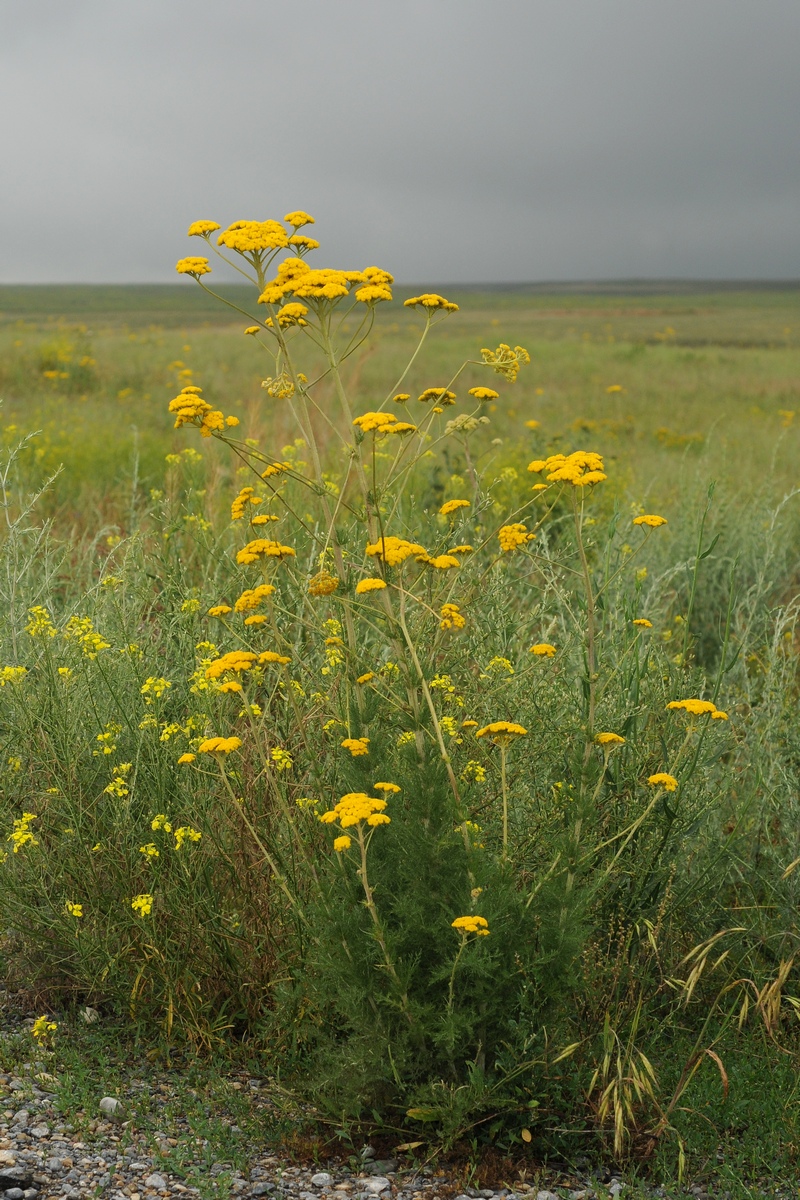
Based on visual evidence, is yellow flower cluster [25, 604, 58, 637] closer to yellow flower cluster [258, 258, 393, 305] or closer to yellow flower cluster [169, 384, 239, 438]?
yellow flower cluster [169, 384, 239, 438]

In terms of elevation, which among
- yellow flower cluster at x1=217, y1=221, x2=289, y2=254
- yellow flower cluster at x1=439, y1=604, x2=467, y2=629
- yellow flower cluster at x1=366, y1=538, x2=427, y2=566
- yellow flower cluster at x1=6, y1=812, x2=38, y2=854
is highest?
yellow flower cluster at x1=217, y1=221, x2=289, y2=254

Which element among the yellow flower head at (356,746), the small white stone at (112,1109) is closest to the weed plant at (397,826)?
the yellow flower head at (356,746)

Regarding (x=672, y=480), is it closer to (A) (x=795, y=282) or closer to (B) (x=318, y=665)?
(B) (x=318, y=665)

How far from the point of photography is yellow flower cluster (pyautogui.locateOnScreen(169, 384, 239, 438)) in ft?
8.28

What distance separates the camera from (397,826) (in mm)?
2334

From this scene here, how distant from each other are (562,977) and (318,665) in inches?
62.3

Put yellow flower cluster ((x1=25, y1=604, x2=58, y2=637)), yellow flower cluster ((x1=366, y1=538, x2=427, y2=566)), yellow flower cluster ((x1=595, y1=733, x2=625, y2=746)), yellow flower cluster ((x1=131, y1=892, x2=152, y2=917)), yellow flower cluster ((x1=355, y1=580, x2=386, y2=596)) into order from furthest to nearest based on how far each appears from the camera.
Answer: yellow flower cluster ((x1=25, y1=604, x2=58, y2=637)) → yellow flower cluster ((x1=131, y1=892, x2=152, y2=917)) → yellow flower cluster ((x1=595, y1=733, x2=625, y2=746)) → yellow flower cluster ((x1=366, y1=538, x2=427, y2=566)) → yellow flower cluster ((x1=355, y1=580, x2=386, y2=596))

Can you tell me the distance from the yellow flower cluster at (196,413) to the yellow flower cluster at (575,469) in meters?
0.76

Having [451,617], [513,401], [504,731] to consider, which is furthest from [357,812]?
[513,401]

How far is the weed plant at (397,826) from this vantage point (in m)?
2.35

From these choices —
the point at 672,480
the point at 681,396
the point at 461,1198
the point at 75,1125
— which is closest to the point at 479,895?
the point at 461,1198

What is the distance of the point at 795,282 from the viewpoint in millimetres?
134625

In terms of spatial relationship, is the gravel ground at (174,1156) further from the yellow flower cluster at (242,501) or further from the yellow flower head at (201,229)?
the yellow flower head at (201,229)

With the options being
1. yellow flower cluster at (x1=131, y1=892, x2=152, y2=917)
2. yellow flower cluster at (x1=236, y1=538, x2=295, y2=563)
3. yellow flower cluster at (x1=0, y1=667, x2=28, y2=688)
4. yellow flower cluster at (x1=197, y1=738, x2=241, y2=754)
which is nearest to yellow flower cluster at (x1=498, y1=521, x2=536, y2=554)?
yellow flower cluster at (x1=236, y1=538, x2=295, y2=563)
